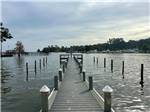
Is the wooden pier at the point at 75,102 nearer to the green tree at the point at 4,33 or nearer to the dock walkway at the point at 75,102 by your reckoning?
the dock walkway at the point at 75,102

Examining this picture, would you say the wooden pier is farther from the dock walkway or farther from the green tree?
the green tree

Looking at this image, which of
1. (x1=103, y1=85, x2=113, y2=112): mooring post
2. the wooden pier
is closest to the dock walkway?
the wooden pier

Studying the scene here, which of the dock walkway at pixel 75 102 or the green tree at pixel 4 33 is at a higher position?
the green tree at pixel 4 33

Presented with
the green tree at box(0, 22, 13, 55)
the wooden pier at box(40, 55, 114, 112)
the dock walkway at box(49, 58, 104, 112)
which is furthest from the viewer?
the green tree at box(0, 22, 13, 55)

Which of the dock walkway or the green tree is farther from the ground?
the green tree

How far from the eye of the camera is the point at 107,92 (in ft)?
53.7

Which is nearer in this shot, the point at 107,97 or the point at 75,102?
the point at 107,97

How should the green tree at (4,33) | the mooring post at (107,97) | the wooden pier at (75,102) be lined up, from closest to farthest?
1. the mooring post at (107,97)
2. the wooden pier at (75,102)
3. the green tree at (4,33)

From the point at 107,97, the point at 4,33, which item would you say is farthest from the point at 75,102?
the point at 4,33

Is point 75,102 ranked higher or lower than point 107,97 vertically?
lower

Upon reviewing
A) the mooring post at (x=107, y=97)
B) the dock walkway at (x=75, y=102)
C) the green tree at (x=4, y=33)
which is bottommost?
the dock walkway at (x=75, y=102)

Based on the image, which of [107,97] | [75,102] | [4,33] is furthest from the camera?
[4,33]

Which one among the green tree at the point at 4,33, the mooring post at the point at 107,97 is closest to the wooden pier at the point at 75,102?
the mooring post at the point at 107,97

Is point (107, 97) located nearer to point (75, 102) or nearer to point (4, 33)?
point (75, 102)
